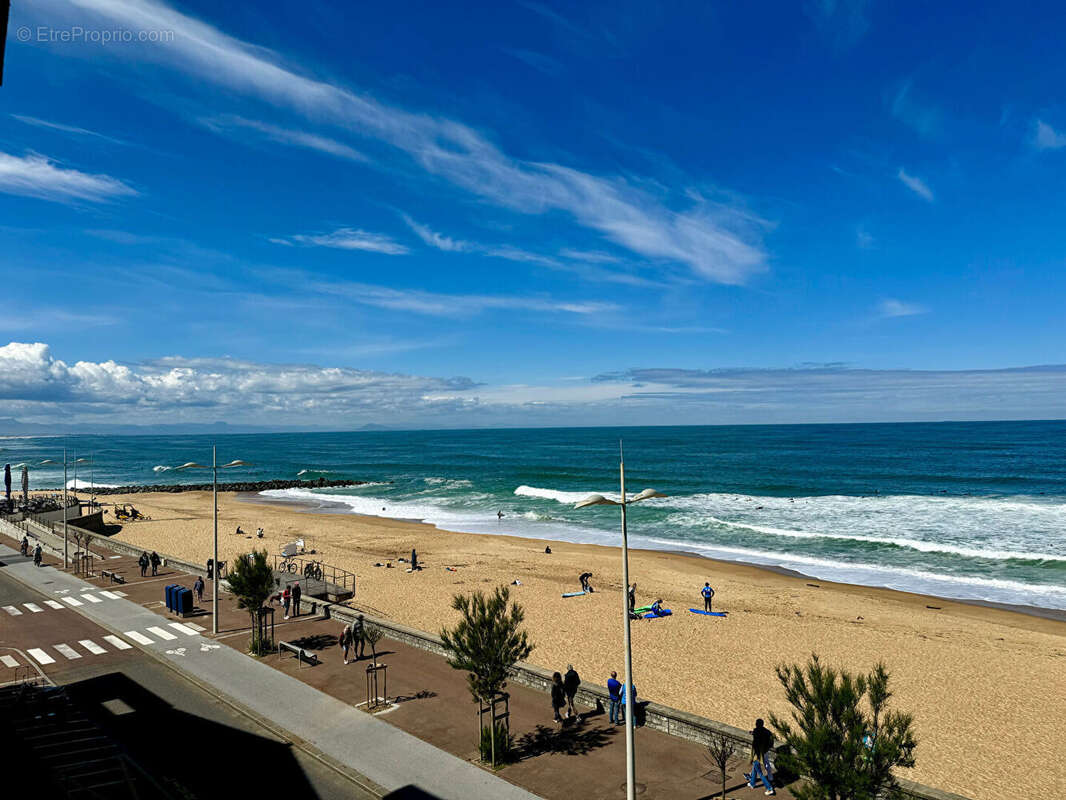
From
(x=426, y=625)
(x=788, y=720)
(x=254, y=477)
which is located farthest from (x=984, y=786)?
(x=254, y=477)

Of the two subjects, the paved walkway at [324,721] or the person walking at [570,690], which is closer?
the paved walkway at [324,721]

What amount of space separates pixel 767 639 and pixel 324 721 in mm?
16096

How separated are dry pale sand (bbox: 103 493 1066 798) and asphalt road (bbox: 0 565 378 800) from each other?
Result: 892 centimetres

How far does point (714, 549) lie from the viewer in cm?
4506

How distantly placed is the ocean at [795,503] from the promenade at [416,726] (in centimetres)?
2181

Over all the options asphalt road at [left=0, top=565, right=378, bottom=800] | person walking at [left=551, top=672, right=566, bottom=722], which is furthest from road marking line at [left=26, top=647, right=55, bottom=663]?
person walking at [left=551, top=672, right=566, bottom=722]

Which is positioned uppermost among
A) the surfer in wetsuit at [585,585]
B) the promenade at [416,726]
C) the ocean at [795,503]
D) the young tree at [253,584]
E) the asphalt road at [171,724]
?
the young tree at [253,584]

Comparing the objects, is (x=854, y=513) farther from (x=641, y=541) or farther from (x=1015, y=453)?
(x=1015, y=453)

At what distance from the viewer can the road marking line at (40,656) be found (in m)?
19.1

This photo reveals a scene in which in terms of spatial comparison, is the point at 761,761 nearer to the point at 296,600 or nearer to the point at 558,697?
the point at 558,697

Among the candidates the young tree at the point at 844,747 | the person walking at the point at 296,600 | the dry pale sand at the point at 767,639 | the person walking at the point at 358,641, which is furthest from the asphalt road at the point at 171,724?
the dry pale sand at the point at 767,639

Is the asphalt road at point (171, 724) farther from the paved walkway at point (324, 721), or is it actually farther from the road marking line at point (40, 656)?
the paved walkway at point (324, 721)

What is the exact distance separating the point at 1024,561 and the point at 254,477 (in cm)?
10348

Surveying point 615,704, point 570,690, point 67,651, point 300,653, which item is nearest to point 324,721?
point 300,653
